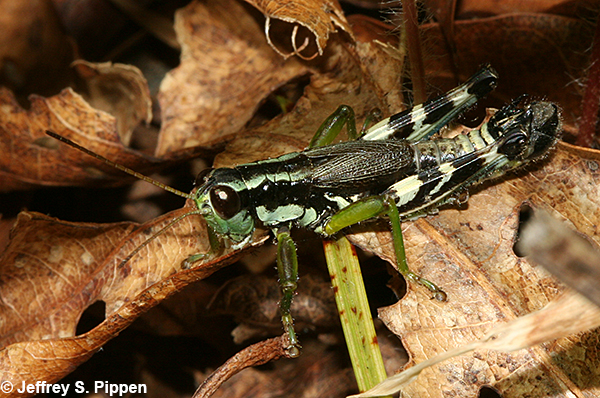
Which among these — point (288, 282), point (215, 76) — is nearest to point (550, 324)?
point (288, 282)

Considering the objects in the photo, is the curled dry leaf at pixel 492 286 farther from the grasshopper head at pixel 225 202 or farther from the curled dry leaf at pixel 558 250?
the curled dry leaf at pixel 558 250

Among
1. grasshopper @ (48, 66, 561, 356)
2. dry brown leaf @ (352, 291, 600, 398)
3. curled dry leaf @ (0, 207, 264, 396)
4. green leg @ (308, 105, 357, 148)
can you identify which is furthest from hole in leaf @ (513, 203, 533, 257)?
curled dry leaf @ (0, 207, 264, 396)

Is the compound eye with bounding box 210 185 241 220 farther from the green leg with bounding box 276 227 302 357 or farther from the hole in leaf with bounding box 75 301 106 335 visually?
the hole in leaf with bounding box 75 301 106 335

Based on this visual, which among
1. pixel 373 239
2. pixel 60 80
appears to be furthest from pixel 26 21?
pixel 373 239

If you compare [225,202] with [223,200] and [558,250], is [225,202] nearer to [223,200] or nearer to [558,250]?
[223,200]

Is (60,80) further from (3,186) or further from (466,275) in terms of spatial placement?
(466,275)

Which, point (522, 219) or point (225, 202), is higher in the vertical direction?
point (225, 202)
